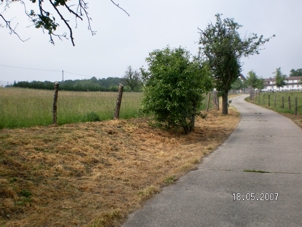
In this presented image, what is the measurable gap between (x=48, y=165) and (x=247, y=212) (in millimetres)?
3764

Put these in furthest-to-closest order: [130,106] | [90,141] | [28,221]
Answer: [130,106] < [90,141] < [28,221]

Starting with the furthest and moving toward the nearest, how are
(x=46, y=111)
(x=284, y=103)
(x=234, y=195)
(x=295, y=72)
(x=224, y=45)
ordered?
1. (x=295, y=72)
2. (x=284, y=103)
3. (x=224, y=45)
4. (x=46, y=111)
5. (x=234, y=195)

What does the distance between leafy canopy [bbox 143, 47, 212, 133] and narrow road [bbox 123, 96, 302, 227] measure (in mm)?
2939

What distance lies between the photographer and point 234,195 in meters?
4.88

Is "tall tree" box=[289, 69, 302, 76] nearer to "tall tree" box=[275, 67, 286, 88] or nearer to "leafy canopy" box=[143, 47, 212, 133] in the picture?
"tall tree" box=[275, 67, 286, 88]

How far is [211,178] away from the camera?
5.85 m

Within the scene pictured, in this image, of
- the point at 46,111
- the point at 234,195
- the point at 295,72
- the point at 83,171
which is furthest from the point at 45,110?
the point at 295,72

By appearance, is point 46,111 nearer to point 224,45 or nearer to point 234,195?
point 234,195

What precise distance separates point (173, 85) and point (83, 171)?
5396 millimetres

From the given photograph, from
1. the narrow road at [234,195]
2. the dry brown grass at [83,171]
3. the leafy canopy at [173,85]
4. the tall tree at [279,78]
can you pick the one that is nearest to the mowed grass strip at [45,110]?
the dry brown grass at [83,171]

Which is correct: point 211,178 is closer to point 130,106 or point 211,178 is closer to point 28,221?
point 28,221

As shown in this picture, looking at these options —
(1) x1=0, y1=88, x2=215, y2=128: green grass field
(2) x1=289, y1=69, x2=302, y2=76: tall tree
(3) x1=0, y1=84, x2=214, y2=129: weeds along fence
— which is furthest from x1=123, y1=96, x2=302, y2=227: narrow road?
(2) x1=289, y1=69, x2=302, y2=76: tall tree

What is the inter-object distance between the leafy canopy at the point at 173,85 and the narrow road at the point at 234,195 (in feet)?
9.64

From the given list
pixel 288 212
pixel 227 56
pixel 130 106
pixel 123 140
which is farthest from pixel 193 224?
pixel 227 56
